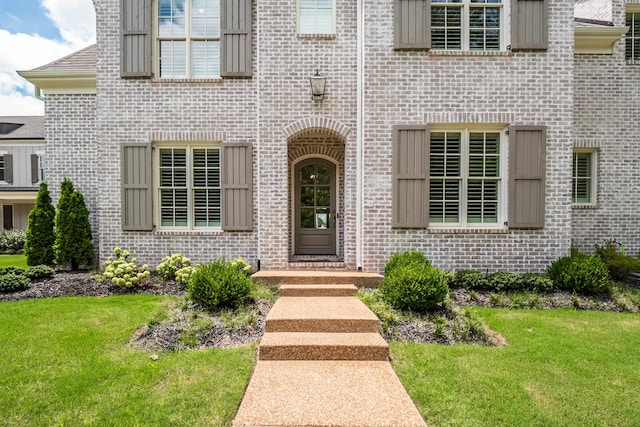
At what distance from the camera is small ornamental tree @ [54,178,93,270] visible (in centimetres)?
744

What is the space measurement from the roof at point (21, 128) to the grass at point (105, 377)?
753 inches

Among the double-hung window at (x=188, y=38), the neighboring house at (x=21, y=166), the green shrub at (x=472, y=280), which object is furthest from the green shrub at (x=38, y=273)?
the neighboring house at (x=21, y=166)

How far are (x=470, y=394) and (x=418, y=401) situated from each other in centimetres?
51

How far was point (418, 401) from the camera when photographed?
3117mm

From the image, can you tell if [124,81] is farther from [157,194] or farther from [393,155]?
[393,155]

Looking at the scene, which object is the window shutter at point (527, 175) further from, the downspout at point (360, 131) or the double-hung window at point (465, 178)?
the downspout at point (360, 131)

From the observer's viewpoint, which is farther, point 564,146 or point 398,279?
point 564,146

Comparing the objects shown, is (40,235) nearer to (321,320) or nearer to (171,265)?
(171,265)

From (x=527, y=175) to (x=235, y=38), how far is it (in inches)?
243

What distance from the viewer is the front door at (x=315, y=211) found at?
8156mm

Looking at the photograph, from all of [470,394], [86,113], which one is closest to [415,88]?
[470,394]

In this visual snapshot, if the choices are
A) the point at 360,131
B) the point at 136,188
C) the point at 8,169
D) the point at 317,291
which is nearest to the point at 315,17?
the point at 360,131

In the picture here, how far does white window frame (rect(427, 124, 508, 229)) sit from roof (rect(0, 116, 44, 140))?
21.5m

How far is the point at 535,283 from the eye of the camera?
6.23m
